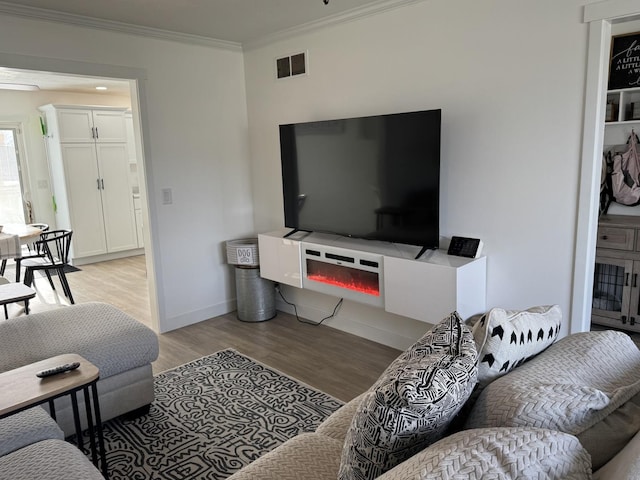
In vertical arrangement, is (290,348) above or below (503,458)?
below

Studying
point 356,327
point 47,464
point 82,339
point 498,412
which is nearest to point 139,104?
point 82,339

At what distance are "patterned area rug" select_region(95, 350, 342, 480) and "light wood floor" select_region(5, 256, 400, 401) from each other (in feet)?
0.52

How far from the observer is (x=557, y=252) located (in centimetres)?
273

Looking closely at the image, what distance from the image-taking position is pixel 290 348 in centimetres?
368

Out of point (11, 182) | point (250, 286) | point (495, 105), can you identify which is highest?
point (495, 105)

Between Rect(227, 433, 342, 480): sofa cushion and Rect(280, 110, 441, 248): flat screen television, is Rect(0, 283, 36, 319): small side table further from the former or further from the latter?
Rect(227, 433, 342, 480): sofa cushion

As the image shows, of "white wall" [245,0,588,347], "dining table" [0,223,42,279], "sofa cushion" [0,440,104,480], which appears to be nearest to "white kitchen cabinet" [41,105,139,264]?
"dining table" [0,223,42,279]

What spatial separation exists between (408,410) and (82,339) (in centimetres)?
201

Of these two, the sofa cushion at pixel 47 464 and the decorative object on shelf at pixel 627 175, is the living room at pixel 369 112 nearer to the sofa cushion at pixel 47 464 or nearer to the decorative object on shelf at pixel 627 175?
the decorative object on shelf at pixel 627 175

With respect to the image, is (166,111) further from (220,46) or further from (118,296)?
(118,296)

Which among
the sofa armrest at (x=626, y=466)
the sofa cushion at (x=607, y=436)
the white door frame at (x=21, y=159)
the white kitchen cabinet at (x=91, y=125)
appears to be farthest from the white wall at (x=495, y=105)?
the white door frame at (x=21, y=159)

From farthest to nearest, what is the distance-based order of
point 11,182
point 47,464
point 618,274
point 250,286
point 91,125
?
point 11,182
point 91,125
point 250,286
point 618,274
point 47,464

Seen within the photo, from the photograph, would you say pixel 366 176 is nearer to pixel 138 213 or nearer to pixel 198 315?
pixel 198 315

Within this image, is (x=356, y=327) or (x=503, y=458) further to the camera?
(x=356, y=327)
